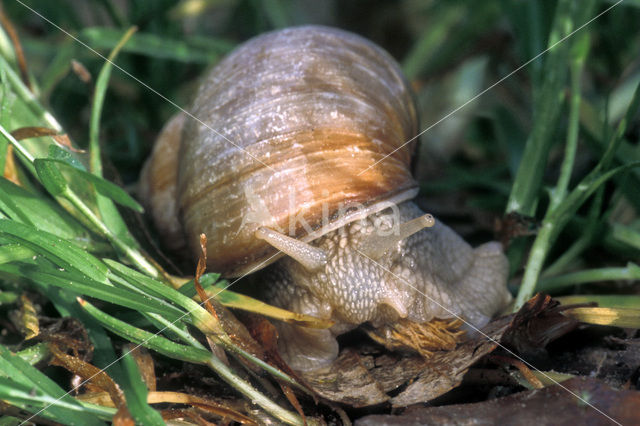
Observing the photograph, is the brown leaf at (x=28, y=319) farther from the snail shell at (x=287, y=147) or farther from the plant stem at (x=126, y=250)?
the snail shell at (x=287, y=147)

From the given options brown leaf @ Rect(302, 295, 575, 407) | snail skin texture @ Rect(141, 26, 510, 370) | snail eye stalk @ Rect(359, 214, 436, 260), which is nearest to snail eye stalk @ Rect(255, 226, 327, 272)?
snail skin texture @ Rect(141, 26, 510, 370)

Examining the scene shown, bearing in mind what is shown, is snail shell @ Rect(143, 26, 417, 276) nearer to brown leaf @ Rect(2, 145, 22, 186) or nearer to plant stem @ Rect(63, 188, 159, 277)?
plant stem @ Rect(63, 188, 159, 277)

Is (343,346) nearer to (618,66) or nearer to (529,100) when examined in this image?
(529,100)

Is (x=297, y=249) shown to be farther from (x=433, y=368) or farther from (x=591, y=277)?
(x=591, y=277)

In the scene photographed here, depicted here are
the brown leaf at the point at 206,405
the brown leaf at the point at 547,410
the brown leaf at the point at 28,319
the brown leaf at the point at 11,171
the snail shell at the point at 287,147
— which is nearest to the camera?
the brown leaf at the point at 547,410

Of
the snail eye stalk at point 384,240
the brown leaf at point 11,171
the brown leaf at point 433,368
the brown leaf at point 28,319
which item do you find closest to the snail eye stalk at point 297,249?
the snail eye stalk at point 384,240
